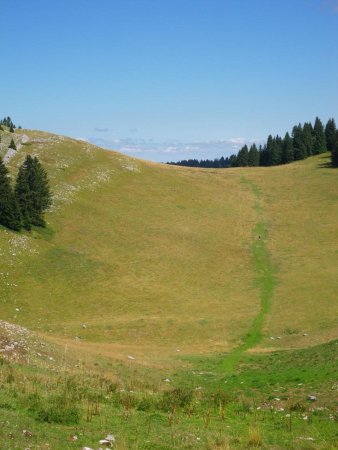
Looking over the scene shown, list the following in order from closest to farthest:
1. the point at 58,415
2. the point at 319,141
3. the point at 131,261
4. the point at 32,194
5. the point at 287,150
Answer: the point at 58,415
the point at 131,261
the point at 32,194
the point at 319,141
the point at 287,150

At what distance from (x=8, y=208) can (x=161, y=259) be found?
20.9 metres

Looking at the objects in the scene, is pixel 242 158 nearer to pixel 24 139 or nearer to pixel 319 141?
pixel 319 141

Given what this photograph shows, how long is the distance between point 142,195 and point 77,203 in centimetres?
1499

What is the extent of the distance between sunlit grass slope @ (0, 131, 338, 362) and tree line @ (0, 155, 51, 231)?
1891 mm

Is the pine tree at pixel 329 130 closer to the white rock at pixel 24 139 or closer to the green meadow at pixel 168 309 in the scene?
the green meadow at pixel 168 309

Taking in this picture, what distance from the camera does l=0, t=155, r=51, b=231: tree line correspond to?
60.5m

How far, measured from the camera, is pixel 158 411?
17953 mm

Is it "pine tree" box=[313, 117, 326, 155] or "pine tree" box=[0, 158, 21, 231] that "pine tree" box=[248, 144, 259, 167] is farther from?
"pine tree" box=[0, 158, 21, 231]

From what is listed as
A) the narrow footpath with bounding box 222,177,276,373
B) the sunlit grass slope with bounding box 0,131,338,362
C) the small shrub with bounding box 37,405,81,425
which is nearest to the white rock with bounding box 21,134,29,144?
the sunlit grass slope with bounding box 0,131,338,362

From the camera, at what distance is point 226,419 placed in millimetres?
17656

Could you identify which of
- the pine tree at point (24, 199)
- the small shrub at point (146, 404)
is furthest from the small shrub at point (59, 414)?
the pine tree at point (24, 199)

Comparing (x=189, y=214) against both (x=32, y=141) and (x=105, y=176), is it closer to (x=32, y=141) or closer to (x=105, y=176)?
(x=105, y=176)

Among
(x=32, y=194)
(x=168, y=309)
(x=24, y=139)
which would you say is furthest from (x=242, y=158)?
(x=168, y=309)

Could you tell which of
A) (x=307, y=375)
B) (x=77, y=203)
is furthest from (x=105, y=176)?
(x=307, y=375)
